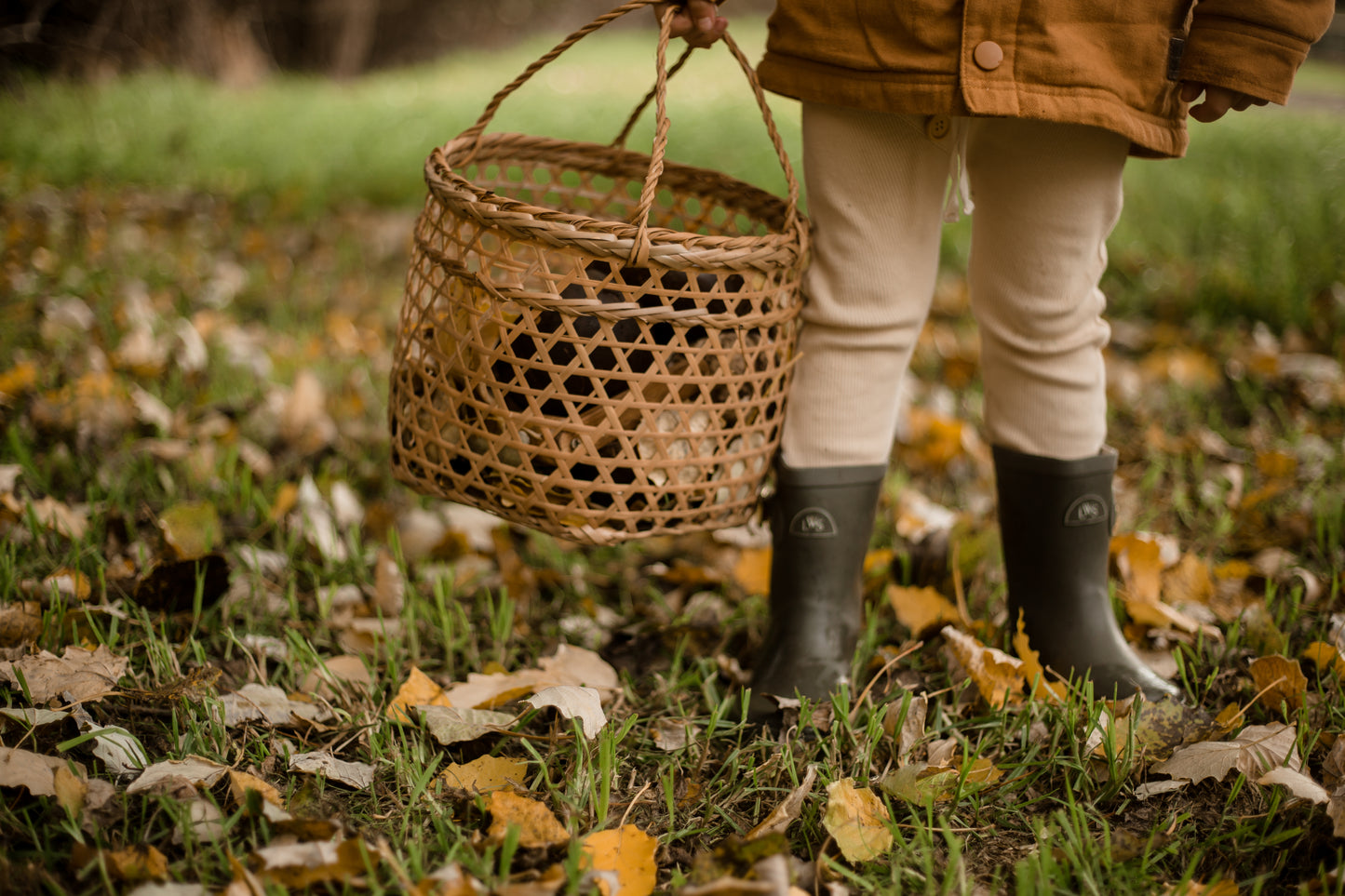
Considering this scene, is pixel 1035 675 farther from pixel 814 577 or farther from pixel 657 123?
pixel 657 123

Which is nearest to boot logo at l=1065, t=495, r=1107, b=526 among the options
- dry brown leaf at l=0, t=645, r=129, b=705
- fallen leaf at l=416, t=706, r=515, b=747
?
fallen leaf at l=416, t=706, r=515, b=747

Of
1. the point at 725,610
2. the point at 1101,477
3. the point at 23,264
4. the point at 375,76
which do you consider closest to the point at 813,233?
the point at 1101,477

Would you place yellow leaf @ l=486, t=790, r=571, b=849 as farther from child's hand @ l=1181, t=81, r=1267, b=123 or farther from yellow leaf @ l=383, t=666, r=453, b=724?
child's hand @ l=1181, t=81, r=1267, b=123

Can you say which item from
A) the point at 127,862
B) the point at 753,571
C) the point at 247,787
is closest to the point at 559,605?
the point at 753,571

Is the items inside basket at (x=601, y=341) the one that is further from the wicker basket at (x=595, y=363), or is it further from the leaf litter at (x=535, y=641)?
the leaf litter at (x=535, y=641)

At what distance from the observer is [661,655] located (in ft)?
4.75

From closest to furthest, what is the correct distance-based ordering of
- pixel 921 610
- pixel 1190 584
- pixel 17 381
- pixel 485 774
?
pixel 485 774 → pixel 921 610 → pixel 1190 584 → pixel 17 381

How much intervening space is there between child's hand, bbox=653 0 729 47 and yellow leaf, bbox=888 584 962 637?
2.66ft

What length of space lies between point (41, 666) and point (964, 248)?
2.80 metres

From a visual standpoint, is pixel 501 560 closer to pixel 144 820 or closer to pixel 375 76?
pixel 144 820

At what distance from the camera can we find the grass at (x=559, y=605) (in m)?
1.02

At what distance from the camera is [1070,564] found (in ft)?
4.49

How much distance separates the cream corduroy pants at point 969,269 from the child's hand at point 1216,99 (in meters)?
0.08

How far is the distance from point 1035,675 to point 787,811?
0.41 metres
